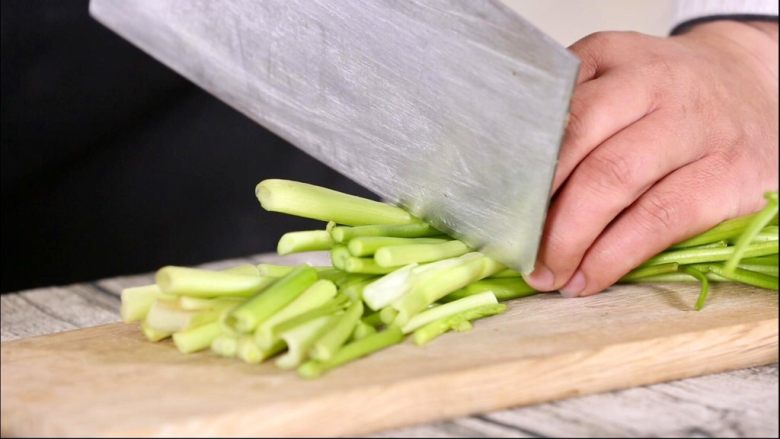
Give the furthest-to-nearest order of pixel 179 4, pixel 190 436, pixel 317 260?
pixel 317 260, pixel 179 4, pixel 190 436

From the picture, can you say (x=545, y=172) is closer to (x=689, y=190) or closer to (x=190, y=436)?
(x=689, y=190)

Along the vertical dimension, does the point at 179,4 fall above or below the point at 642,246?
above

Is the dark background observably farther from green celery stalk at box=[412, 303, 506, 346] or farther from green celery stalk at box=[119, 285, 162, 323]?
green celery stalk at box=[412, 303, 506, 346]

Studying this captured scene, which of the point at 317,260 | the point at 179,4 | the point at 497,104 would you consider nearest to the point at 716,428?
the point at 497,104

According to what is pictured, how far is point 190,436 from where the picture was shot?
1.00 meters

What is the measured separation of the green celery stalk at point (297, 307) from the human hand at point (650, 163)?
301 mm

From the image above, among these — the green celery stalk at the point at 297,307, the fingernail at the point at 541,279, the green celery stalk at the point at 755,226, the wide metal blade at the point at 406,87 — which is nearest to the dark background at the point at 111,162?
the wide metal blade at the point at 406,87

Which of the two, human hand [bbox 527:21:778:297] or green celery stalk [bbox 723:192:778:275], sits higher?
human hand [bbox 527:21:778:297]

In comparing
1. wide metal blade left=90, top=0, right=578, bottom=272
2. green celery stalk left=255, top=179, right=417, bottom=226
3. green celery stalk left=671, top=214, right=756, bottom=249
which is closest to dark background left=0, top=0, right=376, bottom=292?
wide metal blade left=90, top=0, right=578, bottom=272

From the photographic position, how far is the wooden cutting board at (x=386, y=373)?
3.40ft

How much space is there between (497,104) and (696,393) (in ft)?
1.41

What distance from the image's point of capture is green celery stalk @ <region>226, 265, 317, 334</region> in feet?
3.92

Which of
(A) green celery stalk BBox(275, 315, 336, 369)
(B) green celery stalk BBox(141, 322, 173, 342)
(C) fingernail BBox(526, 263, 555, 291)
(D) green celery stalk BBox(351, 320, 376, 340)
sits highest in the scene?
(B) green celery stalk BBox(141, 322, 173, 342)

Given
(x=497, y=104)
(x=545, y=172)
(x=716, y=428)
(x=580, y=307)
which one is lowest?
(x=716, y=428)
